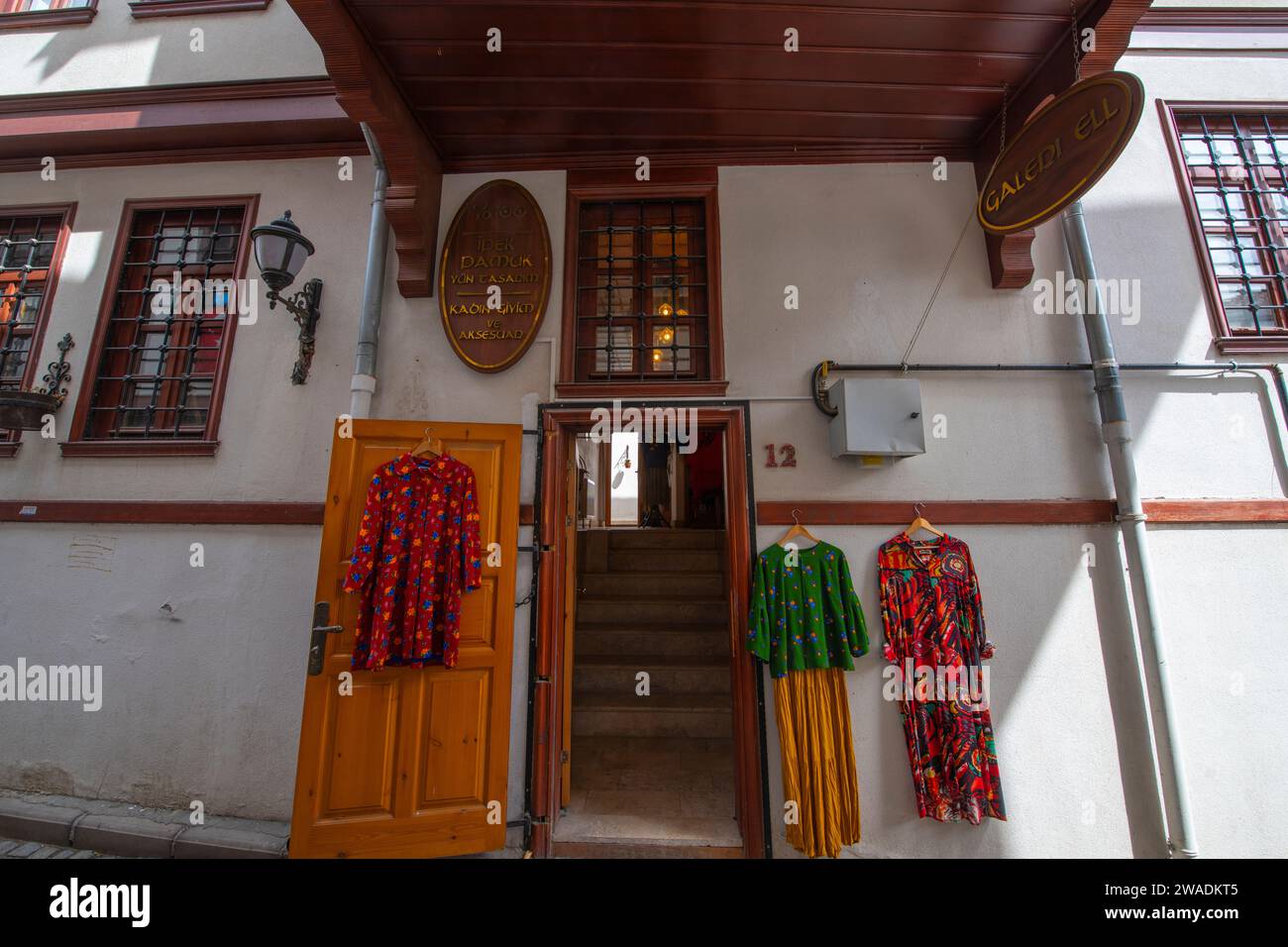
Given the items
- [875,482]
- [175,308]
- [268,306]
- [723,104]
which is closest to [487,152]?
[723,104]

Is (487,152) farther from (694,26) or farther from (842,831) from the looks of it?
(842,831)

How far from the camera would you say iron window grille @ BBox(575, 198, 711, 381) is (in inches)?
130

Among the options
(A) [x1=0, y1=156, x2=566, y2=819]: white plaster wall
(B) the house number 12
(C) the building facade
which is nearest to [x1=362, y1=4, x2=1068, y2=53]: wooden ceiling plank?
(C) the building facade

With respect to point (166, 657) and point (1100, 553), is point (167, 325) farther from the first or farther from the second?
point (1100, 553)

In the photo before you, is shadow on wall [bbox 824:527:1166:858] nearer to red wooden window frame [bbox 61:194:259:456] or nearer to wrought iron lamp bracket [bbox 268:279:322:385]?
wrought iron lamp bracket [bbox 268:279:322:385]

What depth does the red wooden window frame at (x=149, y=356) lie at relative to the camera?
131 inches

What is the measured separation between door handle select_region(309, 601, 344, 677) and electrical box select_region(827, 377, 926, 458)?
10.4 feet

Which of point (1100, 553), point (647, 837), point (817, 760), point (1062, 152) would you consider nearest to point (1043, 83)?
point (1062, 152)

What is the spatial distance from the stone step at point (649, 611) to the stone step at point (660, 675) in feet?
1.79

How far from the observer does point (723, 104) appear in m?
3.06

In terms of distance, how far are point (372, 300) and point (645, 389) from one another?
1969 mm

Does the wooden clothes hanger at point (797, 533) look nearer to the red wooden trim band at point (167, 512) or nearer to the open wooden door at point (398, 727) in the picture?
the open wooden door at point (398, 727)

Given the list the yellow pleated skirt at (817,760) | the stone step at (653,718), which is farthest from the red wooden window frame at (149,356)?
the yellow pleated skirt at (817,760)

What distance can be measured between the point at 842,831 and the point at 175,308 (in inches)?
227
